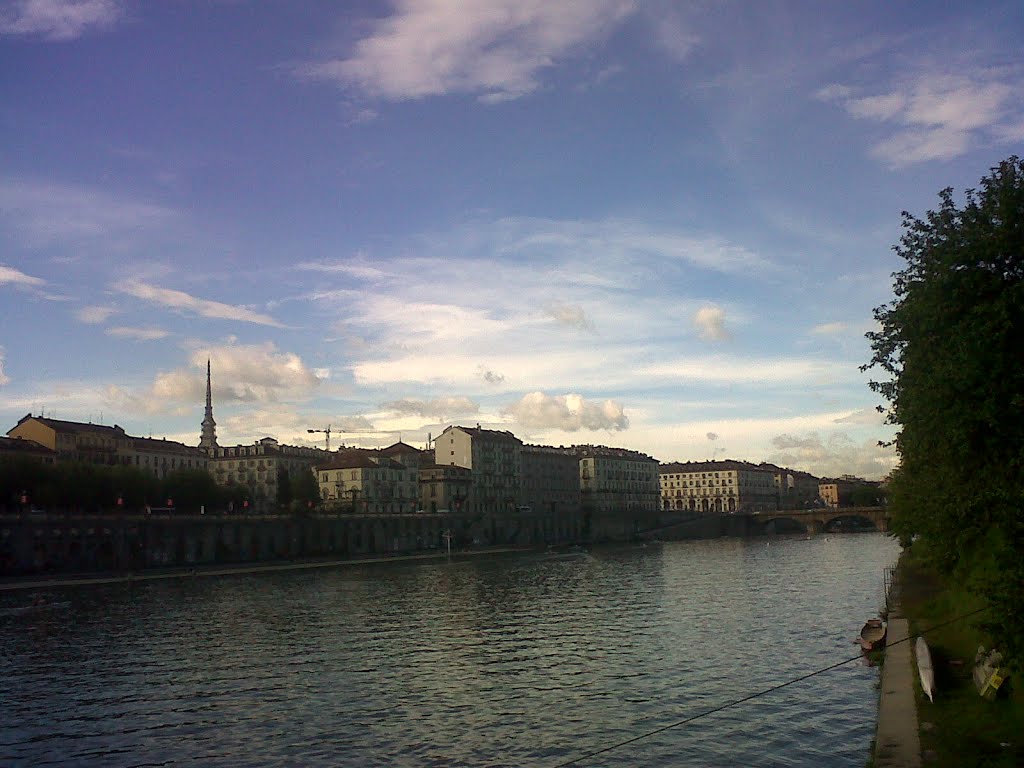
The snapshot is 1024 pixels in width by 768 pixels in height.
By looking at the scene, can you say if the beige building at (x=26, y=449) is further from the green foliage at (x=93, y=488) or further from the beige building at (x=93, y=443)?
the green foliage at (x=93, y=488)

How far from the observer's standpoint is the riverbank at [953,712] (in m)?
20.3

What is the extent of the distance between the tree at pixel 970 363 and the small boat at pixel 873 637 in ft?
15.0

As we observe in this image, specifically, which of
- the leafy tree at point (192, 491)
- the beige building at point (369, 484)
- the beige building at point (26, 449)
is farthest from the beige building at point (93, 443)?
the beige building at point (369, 484)

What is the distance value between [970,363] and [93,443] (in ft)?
559

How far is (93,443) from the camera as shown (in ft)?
571

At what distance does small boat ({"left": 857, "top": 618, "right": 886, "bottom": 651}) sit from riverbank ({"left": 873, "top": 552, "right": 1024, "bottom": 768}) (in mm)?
1371

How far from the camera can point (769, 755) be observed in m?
24.4

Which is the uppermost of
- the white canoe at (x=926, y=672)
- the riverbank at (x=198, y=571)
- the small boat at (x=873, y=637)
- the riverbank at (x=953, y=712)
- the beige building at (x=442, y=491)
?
the beige building at (x=442, y=491)

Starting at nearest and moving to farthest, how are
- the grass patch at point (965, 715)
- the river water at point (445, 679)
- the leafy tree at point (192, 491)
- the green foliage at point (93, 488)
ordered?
the grass patch at point (965, 715) < the river water at point (445, 679) < the green foliage at point (93, 488) < the leafy tree at point (192, 491)

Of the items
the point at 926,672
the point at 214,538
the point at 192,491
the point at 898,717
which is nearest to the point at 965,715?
the point at 898,717

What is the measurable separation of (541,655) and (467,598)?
31176 millimetres

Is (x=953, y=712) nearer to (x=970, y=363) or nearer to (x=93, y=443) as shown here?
(x=970, y=363)

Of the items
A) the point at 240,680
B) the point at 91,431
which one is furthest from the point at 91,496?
the point at 240,680

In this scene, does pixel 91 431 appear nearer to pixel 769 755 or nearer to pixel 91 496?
pixel 91 496
